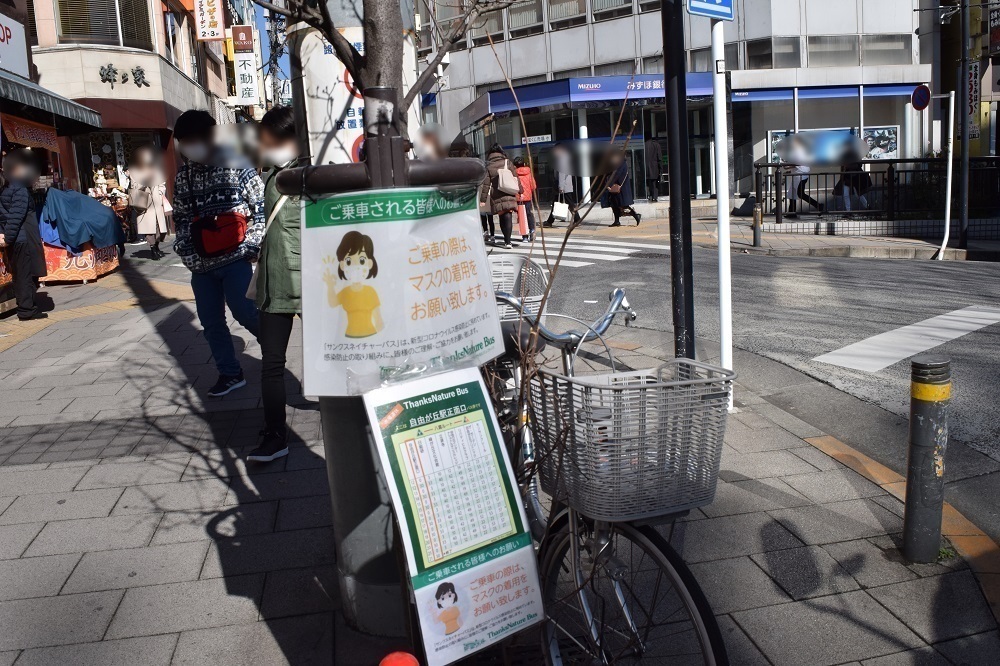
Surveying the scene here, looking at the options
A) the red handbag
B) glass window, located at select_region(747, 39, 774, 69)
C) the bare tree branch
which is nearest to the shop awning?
the red handbag

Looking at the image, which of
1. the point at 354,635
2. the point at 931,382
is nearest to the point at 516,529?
the point at 354,635

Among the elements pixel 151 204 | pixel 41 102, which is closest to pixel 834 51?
pixel 151 204

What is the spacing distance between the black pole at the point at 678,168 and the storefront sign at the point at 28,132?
1049 cm

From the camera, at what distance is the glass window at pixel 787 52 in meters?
29.6

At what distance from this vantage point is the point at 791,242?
15727 millimetres

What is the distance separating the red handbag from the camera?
555 centimetres

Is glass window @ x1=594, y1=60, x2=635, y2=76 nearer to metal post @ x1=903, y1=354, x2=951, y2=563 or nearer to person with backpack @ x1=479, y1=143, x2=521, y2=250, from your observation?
person with backpack @ x1=479, y1=143, x2=521, y2=250

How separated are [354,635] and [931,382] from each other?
7.83ft

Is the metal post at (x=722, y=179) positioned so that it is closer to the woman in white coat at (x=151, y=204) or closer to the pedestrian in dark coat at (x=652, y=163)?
the woman in white coat at (x=151, y=204)

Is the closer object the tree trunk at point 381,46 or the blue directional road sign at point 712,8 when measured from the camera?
the tree trunk at point 381,46

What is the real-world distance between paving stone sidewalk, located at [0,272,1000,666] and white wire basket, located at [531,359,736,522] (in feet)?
3.45

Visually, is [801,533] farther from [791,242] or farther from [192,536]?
[791,242]

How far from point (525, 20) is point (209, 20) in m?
11.1

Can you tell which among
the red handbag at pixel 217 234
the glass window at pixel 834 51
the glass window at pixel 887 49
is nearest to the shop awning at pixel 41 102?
the red handbag at pixel 217 234
